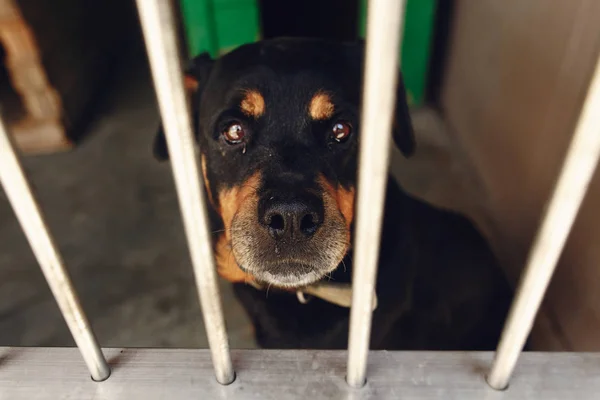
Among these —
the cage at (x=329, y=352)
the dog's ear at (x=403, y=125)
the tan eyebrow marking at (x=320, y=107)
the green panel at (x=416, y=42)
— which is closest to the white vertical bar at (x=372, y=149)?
the cage at (x=329, y=352)

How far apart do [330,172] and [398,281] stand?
304mm

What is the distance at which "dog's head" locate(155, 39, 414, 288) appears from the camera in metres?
0.93

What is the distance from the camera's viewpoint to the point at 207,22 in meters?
2.17

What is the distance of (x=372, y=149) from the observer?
47cm

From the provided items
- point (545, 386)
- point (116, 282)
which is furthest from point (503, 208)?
point (116, 282)

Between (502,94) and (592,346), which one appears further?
(502,94)

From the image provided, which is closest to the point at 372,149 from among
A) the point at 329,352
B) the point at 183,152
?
the point at 183,152

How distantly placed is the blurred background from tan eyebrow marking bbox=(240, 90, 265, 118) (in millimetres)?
704

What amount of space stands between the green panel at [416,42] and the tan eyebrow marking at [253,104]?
124 centimetres

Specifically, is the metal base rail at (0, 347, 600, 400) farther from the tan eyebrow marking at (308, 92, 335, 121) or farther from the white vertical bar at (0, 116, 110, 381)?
the tan eyebrow marking at (308, 92, 335, 121)

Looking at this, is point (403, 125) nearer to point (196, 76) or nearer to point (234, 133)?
point (234, 133)

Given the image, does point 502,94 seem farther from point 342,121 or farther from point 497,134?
point 342,121

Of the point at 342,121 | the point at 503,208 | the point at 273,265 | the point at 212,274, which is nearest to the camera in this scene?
the point at 212,274

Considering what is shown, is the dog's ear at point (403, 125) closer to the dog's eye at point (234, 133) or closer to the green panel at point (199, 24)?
the dog's eye at point (234, 133)
